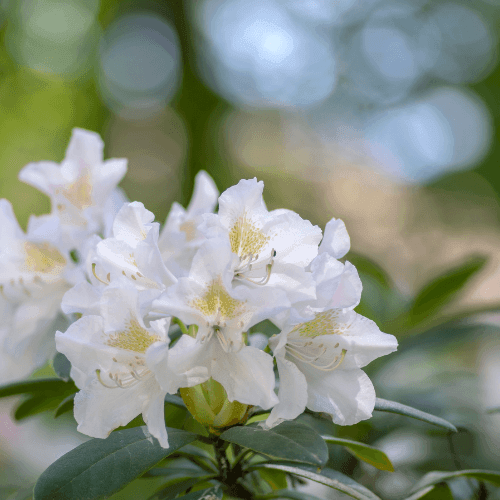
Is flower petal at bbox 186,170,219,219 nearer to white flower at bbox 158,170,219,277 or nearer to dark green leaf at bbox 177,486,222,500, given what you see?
white flower at bbox 158,170,219,277

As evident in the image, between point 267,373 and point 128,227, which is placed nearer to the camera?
point 267,373

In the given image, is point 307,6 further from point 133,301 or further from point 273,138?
point 133,301

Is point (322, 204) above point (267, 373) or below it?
below

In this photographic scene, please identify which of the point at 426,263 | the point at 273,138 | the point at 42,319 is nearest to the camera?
the point at 42,319

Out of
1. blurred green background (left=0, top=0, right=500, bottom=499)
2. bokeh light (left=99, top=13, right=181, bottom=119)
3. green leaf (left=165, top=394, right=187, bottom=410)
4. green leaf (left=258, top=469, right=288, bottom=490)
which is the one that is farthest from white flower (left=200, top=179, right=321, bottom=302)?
bokeh light (left=99, top=13, right=181, bottom=119)

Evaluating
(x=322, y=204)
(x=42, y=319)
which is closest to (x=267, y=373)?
(x=42, y=319)

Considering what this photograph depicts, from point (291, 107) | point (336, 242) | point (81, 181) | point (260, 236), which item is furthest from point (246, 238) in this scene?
point (291, 107)

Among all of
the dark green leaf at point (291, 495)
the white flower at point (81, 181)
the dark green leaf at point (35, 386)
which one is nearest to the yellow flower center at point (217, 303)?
the dark green leaf at point (291, 495)

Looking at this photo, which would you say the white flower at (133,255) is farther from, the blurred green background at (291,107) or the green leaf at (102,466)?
the blurred green background at (291,107)
